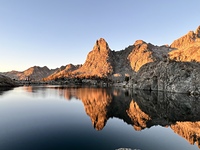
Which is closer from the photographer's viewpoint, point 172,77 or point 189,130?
point 189,130

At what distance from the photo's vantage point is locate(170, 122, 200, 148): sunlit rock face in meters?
23.1

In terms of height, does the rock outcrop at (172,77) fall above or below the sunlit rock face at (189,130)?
above

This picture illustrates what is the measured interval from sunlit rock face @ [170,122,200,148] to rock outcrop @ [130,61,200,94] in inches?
2414

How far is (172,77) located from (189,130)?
3082 inches

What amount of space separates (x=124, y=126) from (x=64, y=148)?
46.2 feet

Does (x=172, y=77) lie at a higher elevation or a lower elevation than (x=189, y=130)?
higher

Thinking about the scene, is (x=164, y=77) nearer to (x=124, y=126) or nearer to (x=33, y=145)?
(x=124, y=126)

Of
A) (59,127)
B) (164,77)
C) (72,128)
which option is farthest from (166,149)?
(164,77)

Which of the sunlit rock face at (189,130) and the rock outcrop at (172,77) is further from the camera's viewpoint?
the rock outcrop at (172,77)

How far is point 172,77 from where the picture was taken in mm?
99062

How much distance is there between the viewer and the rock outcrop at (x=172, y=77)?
289ft

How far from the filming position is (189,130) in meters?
26.8

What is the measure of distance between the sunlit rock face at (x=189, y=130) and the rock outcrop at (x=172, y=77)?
61.3m

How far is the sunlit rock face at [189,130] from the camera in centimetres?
2307
